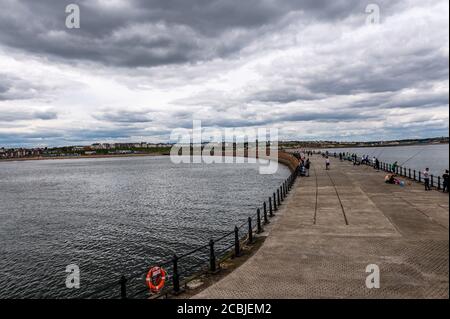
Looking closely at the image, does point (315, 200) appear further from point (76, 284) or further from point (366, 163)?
point (366, 163)

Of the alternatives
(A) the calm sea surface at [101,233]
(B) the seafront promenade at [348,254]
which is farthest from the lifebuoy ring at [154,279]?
(A) the calm sea surface at [101,233]

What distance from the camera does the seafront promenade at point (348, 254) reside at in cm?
887

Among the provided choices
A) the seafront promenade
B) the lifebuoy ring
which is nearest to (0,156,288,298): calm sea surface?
the lifebuoy ring

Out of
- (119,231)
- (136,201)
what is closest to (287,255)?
(119,231)

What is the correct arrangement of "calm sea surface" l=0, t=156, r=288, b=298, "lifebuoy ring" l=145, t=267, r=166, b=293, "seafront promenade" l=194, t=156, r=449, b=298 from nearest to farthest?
1. "seafront promenade" l=194, t=156, r=449, b=298
2. "lifebuoy ring" l=145, t=267, r=166, b=293
3. "calm sea surface" l=0, t=156, r=288, b=298

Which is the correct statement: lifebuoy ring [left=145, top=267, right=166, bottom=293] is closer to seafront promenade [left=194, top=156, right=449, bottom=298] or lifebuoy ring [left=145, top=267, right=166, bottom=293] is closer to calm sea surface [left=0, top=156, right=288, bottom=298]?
seafront promenade [left=194, top=156, right=449, bottom=298]

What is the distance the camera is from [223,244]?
763 inches

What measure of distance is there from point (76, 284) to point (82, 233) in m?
10.0

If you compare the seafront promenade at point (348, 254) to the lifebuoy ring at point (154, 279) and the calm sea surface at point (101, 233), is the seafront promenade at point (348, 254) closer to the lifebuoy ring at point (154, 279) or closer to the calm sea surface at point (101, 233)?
the lifebuoy ring at point (154, 279)

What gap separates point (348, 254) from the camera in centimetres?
1163

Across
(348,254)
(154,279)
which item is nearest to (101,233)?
(154,279)

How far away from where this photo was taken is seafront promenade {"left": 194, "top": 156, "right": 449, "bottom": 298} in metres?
8.87

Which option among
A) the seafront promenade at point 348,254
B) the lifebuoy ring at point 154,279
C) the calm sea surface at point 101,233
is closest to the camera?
the seafront promenade at point 348,254
